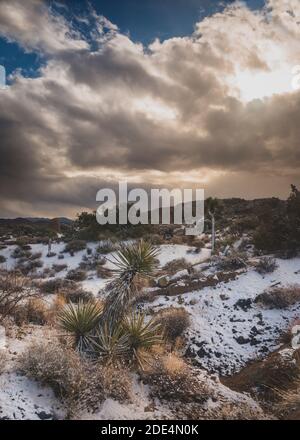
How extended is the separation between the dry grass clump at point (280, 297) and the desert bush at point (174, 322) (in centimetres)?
281

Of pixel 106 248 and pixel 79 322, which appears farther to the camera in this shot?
pixel 106 248

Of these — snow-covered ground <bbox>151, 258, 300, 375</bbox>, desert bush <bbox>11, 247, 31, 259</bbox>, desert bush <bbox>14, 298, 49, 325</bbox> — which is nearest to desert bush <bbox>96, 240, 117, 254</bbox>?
desert bush <bbox>11, 247, 31, 259</bbox>

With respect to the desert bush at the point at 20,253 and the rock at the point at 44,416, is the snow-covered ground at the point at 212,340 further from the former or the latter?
the desert bush at the point at 20,253

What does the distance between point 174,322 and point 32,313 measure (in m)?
4.12

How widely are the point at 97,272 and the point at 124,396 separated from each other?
13.7 meters

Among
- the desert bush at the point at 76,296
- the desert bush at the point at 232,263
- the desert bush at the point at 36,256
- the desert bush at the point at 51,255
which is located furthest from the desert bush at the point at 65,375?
the desert bush at the point at 51,255

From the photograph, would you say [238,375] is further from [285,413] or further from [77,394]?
[77,394]

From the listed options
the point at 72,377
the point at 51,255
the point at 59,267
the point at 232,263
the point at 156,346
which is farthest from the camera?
the point at 51,255

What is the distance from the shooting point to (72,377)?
647 cm

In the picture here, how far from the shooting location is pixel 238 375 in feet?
28.3

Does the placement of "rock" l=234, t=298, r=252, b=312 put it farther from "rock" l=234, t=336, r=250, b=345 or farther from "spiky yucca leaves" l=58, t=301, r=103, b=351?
"spiky yucca leaves" l=58, t=301, r=103, b=351

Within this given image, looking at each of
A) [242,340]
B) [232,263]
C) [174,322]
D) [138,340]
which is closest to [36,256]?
[232,263]

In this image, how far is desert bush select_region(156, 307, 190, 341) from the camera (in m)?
10.3

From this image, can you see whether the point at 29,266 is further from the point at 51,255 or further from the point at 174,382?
the point at 174,382
